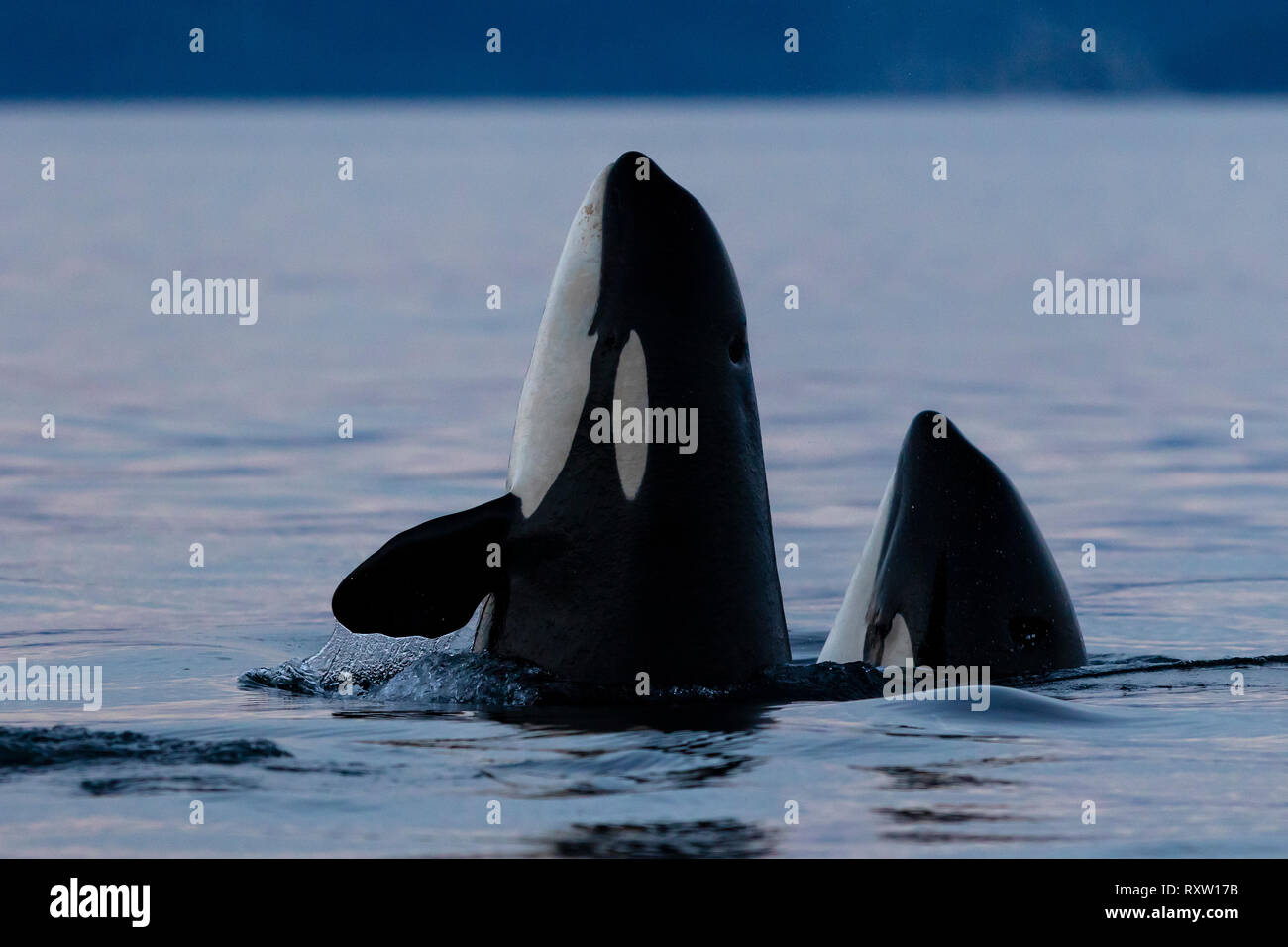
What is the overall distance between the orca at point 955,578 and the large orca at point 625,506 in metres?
1.25

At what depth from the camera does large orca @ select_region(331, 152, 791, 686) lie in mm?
12320

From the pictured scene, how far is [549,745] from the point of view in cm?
1098

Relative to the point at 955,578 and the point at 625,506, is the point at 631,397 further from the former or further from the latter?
the point at 955,578

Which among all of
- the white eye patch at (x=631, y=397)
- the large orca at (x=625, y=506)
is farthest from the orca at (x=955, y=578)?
the white eye patch at (x=631, y=397)

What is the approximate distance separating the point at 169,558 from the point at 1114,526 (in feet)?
30.8

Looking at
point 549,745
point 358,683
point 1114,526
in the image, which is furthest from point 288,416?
point 549,745

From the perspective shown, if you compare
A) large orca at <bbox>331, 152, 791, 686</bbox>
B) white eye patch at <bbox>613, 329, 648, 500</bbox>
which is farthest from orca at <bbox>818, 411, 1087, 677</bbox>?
white eye patch at <bbox>613, 329, 648, 500</bbox>

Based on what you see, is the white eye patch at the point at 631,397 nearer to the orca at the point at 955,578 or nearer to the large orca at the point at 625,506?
the large orca at the point at 625,506

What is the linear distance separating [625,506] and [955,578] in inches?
100

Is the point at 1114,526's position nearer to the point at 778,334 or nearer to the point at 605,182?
the point at 605,182

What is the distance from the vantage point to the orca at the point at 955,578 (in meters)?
13.8

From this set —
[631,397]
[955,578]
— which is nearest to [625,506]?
[631,397]

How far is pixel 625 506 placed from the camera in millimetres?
12391

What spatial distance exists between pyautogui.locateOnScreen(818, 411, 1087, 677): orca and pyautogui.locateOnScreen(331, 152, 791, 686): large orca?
1247 mm
